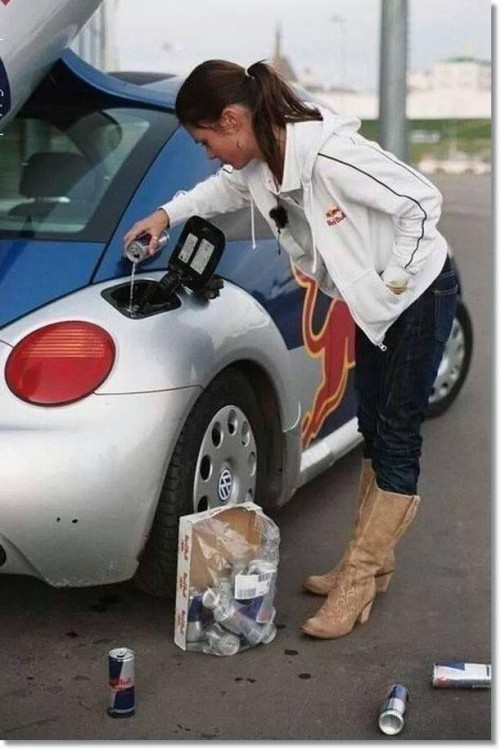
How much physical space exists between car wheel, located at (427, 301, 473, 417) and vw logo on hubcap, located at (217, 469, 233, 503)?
233cm

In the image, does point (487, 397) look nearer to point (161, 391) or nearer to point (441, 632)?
point (441, 632)

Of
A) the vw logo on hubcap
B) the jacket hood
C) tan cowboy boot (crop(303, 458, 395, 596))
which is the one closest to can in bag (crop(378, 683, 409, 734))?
tan cowboy boot (crop(303, 458, 395, 596))

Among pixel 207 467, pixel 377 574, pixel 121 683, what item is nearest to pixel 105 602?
pixel 207 467

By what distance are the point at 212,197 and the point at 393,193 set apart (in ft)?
2.03

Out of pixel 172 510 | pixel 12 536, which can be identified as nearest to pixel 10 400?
pixel 12 536

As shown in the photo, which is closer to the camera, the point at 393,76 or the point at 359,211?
the point at 359,211

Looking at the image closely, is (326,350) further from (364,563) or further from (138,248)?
(138,248)

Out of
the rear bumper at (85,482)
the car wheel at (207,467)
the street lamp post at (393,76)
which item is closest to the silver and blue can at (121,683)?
the rear bumper at (85,482)

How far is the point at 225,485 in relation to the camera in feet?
11.0

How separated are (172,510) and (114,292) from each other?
Result: 61 cm

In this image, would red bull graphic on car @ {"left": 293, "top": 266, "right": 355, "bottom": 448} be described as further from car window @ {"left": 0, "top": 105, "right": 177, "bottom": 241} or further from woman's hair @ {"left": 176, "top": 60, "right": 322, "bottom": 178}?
woman's hair @ {"left": 176, "top": 60, "right": 322, "bottom": 178}

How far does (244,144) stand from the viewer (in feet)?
9.59

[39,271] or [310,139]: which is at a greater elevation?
[310,139]

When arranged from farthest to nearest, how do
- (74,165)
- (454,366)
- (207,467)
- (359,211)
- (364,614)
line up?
(454,366) → (74,165) → (364,614) → (207,467) → (359,211)
